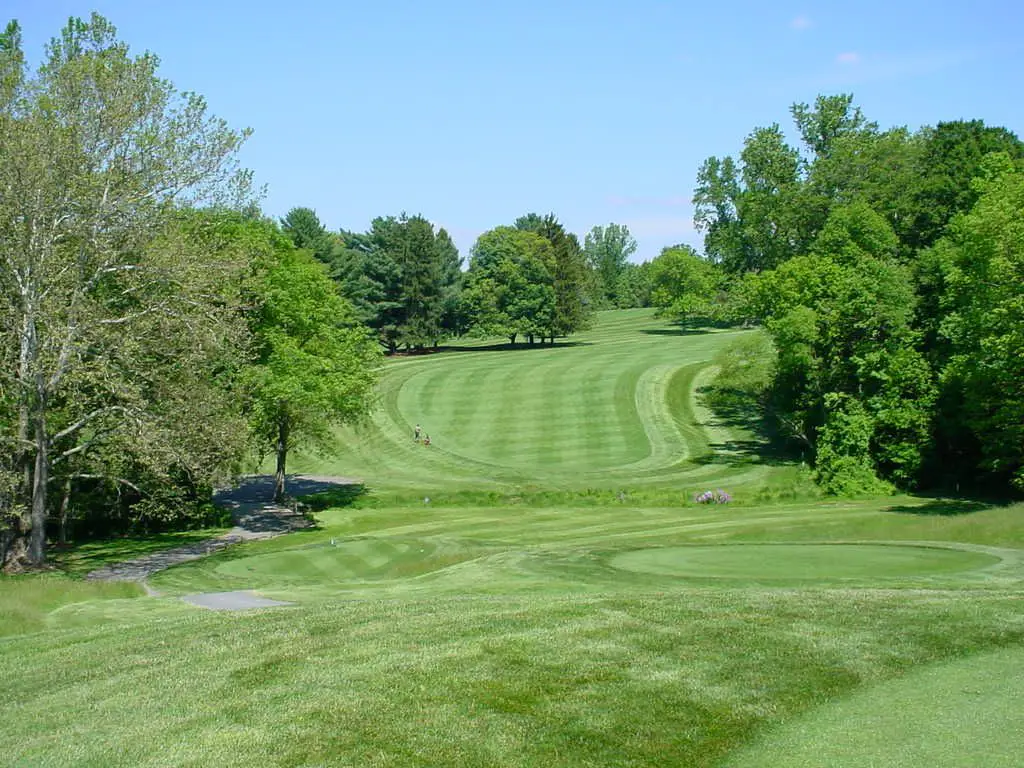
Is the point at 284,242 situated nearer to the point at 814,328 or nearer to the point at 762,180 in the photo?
the point at 814,328

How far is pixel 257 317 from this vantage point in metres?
42.1

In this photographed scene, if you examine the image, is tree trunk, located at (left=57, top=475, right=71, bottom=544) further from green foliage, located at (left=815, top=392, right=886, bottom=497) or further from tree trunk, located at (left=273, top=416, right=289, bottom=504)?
green foliage, located at (left=815, top=392, right=886, bottom=497)

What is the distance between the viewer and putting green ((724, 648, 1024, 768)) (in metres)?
8.52

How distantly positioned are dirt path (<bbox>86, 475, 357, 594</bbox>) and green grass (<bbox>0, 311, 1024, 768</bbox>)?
77.6 inches

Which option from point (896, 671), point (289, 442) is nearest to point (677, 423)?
point (289, 442)

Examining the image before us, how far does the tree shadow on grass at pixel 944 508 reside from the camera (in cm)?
3594

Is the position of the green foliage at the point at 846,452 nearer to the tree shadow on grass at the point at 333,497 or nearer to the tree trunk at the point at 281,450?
the tree shadow on grass at the point at 333,497

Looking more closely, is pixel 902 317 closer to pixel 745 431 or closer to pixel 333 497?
pixel 745 431

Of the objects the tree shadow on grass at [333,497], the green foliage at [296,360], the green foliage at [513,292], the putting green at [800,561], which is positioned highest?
the green foliage at [513,292]

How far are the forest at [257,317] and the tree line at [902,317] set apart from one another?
0.14m

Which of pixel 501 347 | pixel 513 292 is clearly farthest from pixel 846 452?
pixel 501 347

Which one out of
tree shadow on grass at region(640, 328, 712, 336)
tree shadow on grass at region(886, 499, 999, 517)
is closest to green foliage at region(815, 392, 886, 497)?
tree shadow on grass at region(886, 499, 999, 517)

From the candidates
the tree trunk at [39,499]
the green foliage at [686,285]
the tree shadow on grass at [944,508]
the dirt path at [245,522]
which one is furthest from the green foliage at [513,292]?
the tree trunk at [39,499]

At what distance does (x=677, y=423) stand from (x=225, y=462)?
130 feet
